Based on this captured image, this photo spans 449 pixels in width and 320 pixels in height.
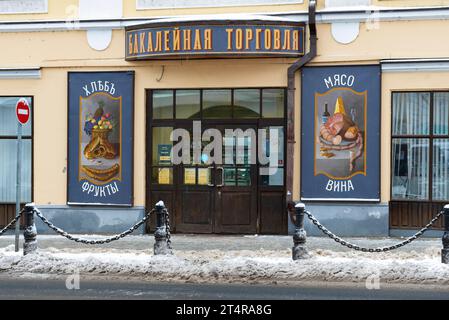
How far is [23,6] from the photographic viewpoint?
15.3 meters

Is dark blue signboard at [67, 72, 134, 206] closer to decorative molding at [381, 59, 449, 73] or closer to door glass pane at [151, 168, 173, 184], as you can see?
door glass pane at [151, 168, 173, 184]

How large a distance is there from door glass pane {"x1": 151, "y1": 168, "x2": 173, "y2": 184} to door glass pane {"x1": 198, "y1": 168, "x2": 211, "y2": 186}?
626 mm

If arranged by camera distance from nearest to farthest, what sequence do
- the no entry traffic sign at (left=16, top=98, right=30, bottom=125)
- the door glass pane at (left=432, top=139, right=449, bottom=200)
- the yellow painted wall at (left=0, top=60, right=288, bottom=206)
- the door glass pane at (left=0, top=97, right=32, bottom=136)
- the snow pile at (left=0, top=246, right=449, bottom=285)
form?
the snow pile at (left=0, top=246, right=449, bottom=285)
the no entry traffic sign at (left=16, top=98, right=30, bottom=125)
the door glass pane at (left=432, top=139, right=449, bottom=200)
the yellow painted wall at (left=0, top=60, right=288, bottom=206)
the door glass pane at (left=0, top=97, right=32, bottom=136)

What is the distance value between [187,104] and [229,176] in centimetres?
175

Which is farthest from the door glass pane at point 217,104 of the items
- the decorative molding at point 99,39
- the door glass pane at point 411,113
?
the door glass pane at point 411,113

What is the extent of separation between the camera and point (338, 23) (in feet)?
46.9

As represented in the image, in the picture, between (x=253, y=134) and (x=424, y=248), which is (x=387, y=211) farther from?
(x=253, y=134)

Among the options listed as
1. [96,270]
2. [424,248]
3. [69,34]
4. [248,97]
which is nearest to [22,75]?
[69,34]

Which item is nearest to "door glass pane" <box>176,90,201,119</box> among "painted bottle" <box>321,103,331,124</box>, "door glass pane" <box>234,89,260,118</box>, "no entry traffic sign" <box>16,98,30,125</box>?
"door glass pane" <box>234,89,260,118</box>

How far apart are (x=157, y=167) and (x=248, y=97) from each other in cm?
242

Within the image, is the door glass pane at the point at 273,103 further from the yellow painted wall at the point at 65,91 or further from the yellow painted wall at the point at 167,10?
the yellow painted wall at the point at 167,10

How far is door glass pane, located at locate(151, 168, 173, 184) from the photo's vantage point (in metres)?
15.1

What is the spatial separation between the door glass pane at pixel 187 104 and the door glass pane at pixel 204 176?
112 cm

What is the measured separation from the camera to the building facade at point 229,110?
46.4 ft
